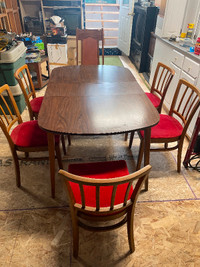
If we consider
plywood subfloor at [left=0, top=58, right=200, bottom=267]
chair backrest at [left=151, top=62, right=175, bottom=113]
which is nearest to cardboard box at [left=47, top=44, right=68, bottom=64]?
chair backrest at [left=151, top=62, right=175, bottom=113]

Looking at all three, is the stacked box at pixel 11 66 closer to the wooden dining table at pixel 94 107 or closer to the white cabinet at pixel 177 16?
the wooden dining table at pixel 94 107

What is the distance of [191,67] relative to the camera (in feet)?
7.67

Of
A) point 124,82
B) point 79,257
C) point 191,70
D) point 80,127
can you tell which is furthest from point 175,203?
point 191,70

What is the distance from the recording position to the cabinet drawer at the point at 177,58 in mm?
2566

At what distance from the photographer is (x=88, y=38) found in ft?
9.34

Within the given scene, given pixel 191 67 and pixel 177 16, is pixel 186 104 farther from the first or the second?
pixel 177 16

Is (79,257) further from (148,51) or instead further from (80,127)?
(148,51)

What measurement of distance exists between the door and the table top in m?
3.15

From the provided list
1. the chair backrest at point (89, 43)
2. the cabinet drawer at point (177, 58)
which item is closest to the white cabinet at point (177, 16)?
the cabinet drawer at point (177, 58)

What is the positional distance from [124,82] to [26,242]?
1572 mm

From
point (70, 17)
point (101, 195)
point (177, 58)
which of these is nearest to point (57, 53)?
point (70, 17)

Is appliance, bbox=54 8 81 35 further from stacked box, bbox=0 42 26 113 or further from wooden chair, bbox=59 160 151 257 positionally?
wooden chair, bbox=59 160 151 257

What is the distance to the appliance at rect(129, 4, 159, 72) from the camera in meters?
3.92

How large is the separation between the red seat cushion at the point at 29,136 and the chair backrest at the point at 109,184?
717mm
